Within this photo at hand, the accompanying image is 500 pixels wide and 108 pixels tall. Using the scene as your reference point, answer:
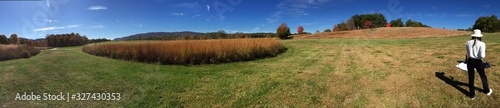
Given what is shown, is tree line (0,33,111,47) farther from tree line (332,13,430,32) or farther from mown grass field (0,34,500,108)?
tree line (332,13,430,32)

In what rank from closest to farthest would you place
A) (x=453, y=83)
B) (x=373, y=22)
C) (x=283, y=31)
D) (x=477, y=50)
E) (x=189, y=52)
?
(x=477, y=50)
(x=453, y=83)
(x=189, y=52)
(x=283, y=31)
(x=373, y=22)

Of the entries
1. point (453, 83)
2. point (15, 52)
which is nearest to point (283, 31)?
point (15, 52)

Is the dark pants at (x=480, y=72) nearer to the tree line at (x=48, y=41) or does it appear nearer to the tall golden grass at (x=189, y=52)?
the tall golden grass at (x=189, y=52)

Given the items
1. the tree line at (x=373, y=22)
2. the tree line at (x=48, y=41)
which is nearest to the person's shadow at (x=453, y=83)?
the tree line at (x=48, y=41)

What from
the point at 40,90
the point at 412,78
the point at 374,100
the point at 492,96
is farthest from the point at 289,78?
the point at 40,90

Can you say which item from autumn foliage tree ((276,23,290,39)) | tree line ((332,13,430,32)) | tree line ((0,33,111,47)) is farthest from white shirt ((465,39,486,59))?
tree line ((332,13,430,32))

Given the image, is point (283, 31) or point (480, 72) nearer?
point (480, 72)

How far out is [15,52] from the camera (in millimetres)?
8703

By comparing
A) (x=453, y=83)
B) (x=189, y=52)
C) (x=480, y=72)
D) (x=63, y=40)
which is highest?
(x=63, y=40)

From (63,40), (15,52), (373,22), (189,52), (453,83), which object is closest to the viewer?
(453,83)

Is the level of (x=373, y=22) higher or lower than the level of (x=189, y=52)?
higher

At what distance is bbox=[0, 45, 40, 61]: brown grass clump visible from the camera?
8.08 metres

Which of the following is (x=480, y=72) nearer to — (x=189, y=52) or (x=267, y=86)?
(x=267, y=86)

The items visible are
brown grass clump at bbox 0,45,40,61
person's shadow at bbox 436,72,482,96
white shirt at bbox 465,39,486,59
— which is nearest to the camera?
white shirt at bbox 465,39,486,59
